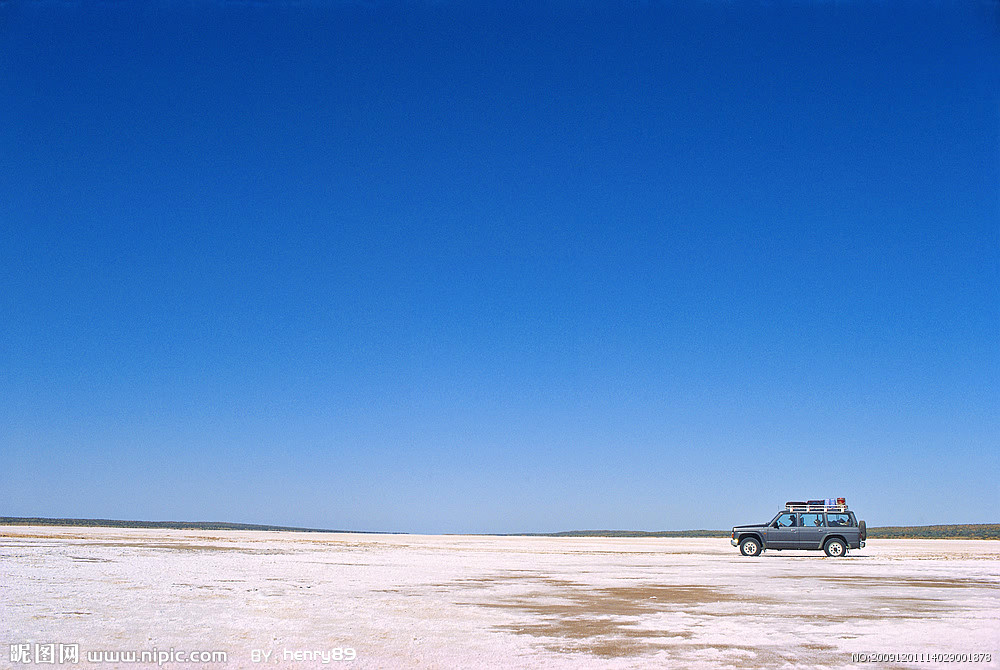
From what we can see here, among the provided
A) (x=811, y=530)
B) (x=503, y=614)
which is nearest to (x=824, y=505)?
(x=811, y=530)

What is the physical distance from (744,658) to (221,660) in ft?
24.2

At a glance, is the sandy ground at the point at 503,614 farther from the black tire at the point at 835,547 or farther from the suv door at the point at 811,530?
the suv door at the point at 811,530

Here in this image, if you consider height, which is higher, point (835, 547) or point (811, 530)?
point (811, 530)

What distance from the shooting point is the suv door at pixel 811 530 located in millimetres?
37438

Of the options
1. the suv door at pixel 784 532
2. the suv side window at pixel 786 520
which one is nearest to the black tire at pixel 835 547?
the suv door at pixel 784 532

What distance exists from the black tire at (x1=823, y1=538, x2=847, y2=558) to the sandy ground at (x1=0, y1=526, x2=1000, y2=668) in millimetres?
8807

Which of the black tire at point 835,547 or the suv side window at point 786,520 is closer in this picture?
the black tire at point 835,547

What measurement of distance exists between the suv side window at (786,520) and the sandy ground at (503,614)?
966cm

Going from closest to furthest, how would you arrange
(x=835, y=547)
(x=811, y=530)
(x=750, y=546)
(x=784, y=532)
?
(x=835, y=547) → (x=811, y=530) → (x=784, y=532) → (x=750, y=546)

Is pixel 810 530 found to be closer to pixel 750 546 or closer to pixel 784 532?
pixel 784 532

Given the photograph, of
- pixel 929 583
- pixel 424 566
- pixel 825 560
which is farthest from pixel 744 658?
pixel 825 560

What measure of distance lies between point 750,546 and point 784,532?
173 centimetres

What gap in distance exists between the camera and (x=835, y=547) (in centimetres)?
3741

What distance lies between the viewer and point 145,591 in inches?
757
